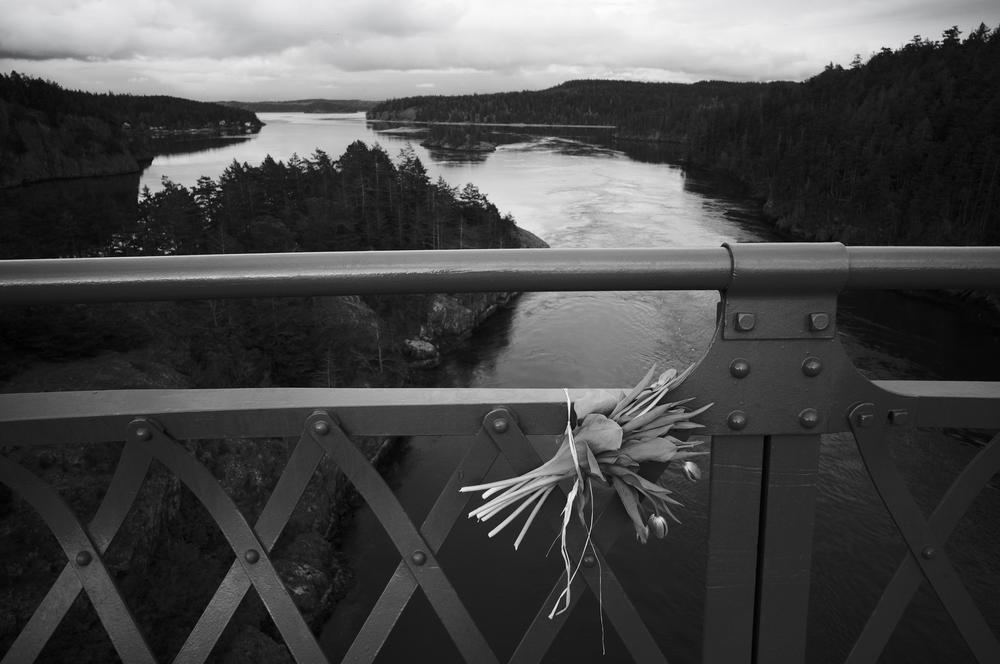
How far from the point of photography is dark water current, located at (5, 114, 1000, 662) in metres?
17.6

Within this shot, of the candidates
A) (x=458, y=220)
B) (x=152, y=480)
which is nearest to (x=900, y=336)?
(x=458, y=220)

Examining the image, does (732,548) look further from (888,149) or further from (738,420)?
(888,149)

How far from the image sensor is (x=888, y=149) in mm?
58094

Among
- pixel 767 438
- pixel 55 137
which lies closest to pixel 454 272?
pixel 767 438

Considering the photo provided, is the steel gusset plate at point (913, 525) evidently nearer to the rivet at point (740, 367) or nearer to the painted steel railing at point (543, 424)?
the painted steel railing at point (543, 424)

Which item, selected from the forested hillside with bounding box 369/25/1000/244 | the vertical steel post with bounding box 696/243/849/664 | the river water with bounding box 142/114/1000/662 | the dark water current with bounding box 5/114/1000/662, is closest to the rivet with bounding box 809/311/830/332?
the vertical steel post with bounding box 696/243/849/664

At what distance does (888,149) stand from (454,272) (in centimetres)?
6936

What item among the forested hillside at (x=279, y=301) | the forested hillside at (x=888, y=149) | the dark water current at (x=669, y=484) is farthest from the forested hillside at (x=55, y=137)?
the forested hillside at (x=888, y=149)

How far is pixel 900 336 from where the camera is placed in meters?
33.4

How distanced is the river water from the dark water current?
0.06 metres

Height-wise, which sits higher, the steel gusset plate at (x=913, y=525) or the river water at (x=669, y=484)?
the steel gusset plate at (x=913, y=525)

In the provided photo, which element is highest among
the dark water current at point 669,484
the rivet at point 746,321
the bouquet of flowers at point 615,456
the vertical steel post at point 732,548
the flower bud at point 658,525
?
the rivet at point 746,321

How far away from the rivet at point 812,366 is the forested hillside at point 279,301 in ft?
66.5

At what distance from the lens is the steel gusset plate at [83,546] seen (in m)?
1.61
